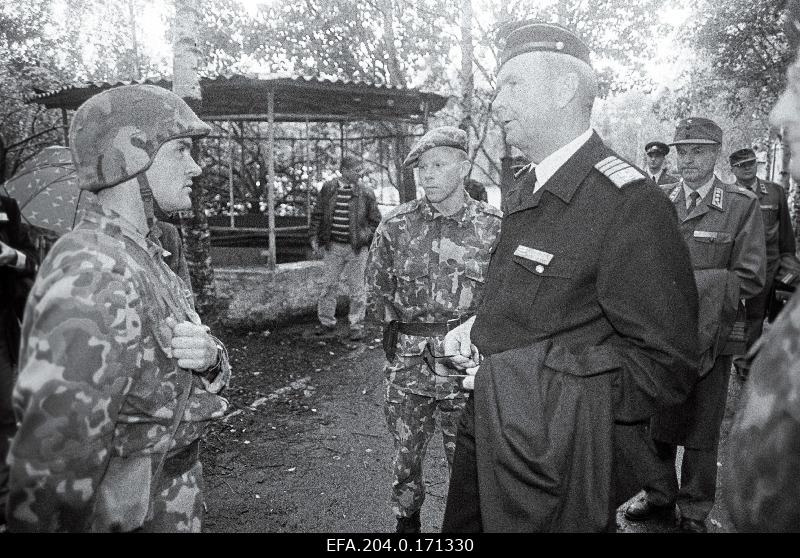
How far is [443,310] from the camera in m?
3.12

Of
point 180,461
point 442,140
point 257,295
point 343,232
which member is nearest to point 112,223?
point 180,461

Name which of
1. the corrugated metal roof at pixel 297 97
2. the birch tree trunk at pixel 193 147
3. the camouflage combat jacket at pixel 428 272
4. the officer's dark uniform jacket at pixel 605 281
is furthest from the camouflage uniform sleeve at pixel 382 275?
the corrugated metal roof at pixel 297 97

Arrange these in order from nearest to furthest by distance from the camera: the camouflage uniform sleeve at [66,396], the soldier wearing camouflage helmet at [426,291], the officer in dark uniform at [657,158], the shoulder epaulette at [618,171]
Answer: the camouflage uniform sleeve at [66,396] → the shoulder epaulette at [618,171] → the soldier wearing camouflage helmet at [426,291] → the officer in dark uniform at [657,158]

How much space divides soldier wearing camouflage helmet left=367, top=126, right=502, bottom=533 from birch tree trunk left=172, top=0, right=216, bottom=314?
2586 millimetres

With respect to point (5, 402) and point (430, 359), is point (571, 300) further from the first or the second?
point (5, 402)

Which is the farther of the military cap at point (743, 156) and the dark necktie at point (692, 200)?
the military cap at point (743, 156)


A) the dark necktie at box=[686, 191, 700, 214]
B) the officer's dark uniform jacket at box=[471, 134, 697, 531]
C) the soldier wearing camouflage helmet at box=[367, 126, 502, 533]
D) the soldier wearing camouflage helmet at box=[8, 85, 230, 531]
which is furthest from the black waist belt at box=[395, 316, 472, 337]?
the dark necktie at box=[686, 191, 700, 214]

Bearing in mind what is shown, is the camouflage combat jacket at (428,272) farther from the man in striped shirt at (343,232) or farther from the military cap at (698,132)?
the man in striped shirt at (343,232)

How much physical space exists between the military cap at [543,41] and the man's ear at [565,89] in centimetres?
11

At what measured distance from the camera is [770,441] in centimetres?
109

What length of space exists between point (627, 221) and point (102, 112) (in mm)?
1610

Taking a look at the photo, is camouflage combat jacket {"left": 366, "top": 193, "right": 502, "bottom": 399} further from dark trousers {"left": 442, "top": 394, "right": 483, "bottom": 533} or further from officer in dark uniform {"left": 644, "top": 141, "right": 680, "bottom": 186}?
officer in dark uniform {"left": 644, "top": 141, "right": 680, "bottom": 186}

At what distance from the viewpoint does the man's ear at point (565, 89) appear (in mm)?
1873
